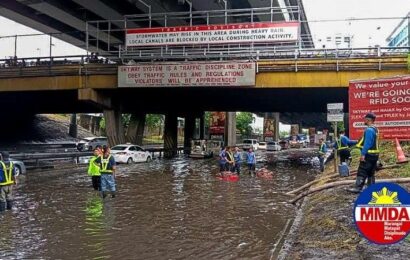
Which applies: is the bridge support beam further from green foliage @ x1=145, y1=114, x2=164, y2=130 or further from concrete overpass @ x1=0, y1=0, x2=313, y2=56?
concrete overpass @ x1=0, y1=0, x2=313, y2=56

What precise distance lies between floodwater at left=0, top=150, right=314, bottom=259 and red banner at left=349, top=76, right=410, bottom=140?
3.16 m

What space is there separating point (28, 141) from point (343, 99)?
1248 inches

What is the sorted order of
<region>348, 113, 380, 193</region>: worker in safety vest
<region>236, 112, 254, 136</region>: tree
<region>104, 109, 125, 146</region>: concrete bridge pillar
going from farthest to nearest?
<region>236, 112, 254, 136</region>: tree → <region>104, 109, 125, 146</region>: concrete bridge pillar → <region>348, 113, 380, 193</region>: worker in safety vest

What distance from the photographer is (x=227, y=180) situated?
22.2m

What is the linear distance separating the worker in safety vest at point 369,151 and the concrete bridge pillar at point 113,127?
90.4 feet

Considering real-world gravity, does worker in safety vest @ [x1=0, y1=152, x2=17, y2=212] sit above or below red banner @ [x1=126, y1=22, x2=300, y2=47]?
below

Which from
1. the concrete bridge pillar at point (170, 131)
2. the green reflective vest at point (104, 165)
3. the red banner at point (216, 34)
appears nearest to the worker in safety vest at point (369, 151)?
the green reflective vest at point (104, 165)

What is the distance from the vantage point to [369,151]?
9.59 metres

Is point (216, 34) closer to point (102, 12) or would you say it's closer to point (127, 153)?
point (127, 153)

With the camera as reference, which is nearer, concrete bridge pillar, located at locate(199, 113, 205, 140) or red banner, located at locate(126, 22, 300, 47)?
red banner, located at locate(126, 22, 300, 47)

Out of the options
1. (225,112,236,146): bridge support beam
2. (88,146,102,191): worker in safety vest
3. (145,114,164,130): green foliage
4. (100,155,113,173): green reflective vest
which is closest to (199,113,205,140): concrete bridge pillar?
(225,112,236,146): bridge support beam

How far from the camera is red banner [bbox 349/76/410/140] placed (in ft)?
36.9

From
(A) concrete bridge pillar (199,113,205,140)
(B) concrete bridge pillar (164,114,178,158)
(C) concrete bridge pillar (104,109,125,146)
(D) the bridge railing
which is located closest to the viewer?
(D) the bridge railing

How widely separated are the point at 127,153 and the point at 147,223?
23.9m
